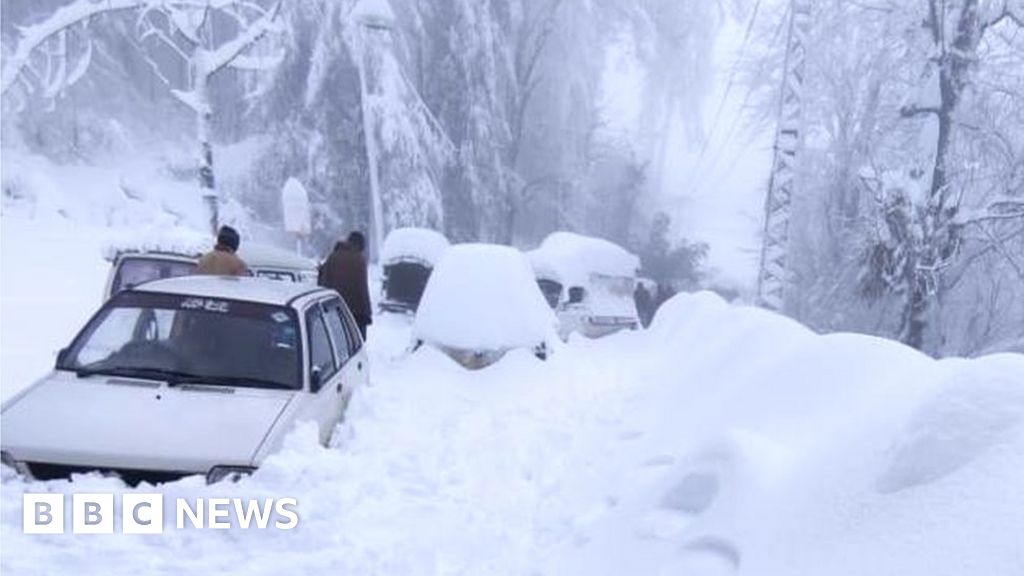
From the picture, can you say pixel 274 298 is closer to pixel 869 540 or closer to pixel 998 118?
pixel 869 540

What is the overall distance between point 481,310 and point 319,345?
3984 millimetres

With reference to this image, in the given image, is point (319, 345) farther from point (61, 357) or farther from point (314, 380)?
point (61, 357)

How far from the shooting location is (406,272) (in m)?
17.1

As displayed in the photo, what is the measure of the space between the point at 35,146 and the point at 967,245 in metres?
26.2

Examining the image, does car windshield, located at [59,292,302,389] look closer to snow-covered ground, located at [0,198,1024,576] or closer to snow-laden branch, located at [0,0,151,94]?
snow-covered ground, located at [0,198,1024,576]

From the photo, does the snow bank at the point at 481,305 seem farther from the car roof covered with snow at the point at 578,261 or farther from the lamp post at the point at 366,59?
the lamp post at the point at 366,59

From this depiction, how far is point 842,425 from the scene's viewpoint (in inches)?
155

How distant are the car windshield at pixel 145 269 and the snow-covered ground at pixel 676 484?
1456mm

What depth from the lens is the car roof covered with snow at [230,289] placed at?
18.3ft

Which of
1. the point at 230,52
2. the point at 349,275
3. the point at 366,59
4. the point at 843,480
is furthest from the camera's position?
the point at 366,59

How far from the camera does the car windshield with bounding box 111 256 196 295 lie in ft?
26.0

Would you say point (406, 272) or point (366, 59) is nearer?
point (406, 272)

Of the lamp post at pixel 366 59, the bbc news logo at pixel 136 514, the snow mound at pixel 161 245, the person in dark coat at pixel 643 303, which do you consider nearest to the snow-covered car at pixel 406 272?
the snow mound at pixel 161 245

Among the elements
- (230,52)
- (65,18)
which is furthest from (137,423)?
(65,18)
